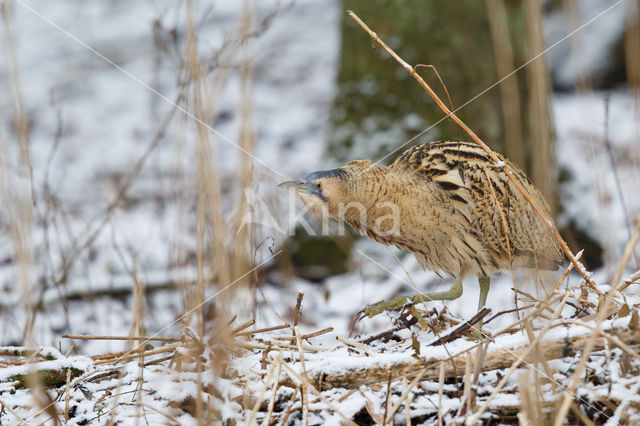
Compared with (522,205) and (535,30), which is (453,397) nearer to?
(535,30)

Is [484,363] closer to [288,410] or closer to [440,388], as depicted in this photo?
[440,388]

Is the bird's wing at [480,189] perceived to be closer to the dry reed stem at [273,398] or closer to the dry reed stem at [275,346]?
the dry reed stem at [275,346]

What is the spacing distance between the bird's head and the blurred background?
178 mm

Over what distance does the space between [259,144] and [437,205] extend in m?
3.91

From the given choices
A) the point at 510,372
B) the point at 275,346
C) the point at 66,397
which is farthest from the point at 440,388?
the point at 66,397

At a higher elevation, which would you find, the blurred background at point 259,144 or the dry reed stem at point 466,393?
the blurred background at point 259,144

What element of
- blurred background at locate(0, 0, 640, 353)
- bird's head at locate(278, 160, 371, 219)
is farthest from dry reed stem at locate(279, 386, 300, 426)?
bird's head at locate(278, 160, 371, 219)

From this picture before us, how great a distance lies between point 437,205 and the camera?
106 inches

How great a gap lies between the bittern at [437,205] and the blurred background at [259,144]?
0.60 feet

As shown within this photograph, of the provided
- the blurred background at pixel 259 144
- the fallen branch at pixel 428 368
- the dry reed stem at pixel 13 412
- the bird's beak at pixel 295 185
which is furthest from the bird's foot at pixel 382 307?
the dry reed stem at pixel 13 412

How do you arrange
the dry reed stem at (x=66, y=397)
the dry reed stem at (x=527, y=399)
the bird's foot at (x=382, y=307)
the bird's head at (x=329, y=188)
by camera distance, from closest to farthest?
1. the dry reed stem at (x=527, y=399)
2. the dry reed stem at (x=66, y=397)
3. the bird's foot at (x=382, y=307)
4. the bird's head at (x=329, y=188)

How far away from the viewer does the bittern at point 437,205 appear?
2.66 m

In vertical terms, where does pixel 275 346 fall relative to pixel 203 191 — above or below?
below

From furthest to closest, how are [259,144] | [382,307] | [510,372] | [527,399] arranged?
[259,144] < [382,307] < [510,372] < [527,399]
